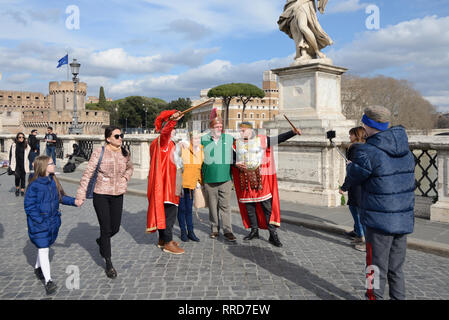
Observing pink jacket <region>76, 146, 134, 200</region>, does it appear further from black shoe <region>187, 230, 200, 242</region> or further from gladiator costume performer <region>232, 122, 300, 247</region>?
gladiator costume performer <region>232, 122, 300, 247</region>

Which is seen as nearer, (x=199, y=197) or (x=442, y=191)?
(x=199, y=197)

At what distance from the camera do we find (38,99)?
8500cm

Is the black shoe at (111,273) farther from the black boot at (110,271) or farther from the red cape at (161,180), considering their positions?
the red cape at (161,180)

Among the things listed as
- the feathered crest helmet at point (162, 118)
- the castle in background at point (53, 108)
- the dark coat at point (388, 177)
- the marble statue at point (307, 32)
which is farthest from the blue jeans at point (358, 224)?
the castle in background at point (53, 108)

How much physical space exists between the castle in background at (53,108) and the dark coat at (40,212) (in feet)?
181

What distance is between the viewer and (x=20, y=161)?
9.88 meters

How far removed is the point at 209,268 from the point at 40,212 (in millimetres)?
1862

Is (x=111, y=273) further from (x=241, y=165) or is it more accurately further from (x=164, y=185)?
(x=241, y=165)

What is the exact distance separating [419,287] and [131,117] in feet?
283

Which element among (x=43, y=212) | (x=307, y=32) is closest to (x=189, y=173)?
(x=43, y=212)

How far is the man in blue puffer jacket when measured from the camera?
2996mm

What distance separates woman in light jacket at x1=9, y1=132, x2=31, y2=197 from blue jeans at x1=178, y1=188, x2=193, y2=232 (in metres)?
5.83
